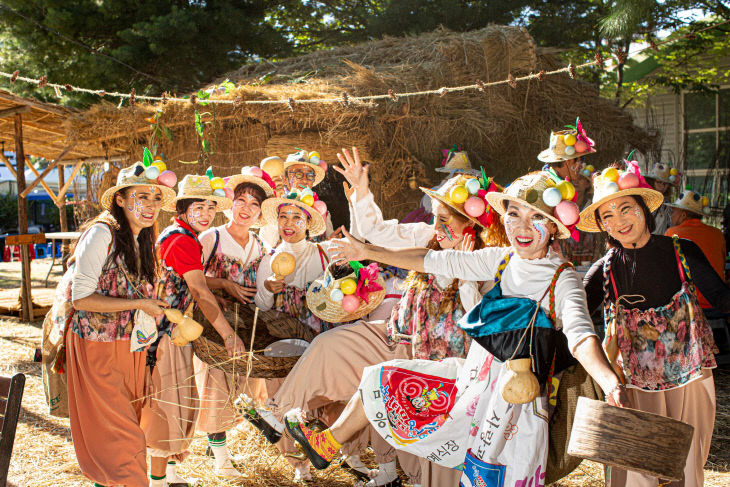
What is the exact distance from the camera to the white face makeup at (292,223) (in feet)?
14.6

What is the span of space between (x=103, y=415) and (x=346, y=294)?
1.53m

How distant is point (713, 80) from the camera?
13.7m

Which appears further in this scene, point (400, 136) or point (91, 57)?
point (91, 57)

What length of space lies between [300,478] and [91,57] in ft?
34.3

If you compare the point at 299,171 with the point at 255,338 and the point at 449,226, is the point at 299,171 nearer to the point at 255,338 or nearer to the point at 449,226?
the point at 255,338

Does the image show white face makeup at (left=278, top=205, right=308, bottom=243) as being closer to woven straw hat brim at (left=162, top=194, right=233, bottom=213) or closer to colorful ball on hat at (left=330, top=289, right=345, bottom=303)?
woven straw hat brim at (left=162, top=194, right=233, bottom=213)

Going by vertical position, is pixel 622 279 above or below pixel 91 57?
below

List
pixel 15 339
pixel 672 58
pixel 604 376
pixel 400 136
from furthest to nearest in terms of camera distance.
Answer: pixel 672 58
pixel 15 339
pixel 400 136
pixel 604 376

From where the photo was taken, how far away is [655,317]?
3.14 meters

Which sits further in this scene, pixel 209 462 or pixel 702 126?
pixel 702 126

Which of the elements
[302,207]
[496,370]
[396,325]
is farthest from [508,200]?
[302,207]

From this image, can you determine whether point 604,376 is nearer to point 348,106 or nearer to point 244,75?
point 348,106

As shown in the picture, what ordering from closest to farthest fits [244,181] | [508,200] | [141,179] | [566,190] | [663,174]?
[566,190] → [508,200] → [141,179] → [244,181] → [663,174]

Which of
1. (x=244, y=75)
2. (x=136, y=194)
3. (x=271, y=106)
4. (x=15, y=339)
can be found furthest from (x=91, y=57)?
(x=136, y=194)
